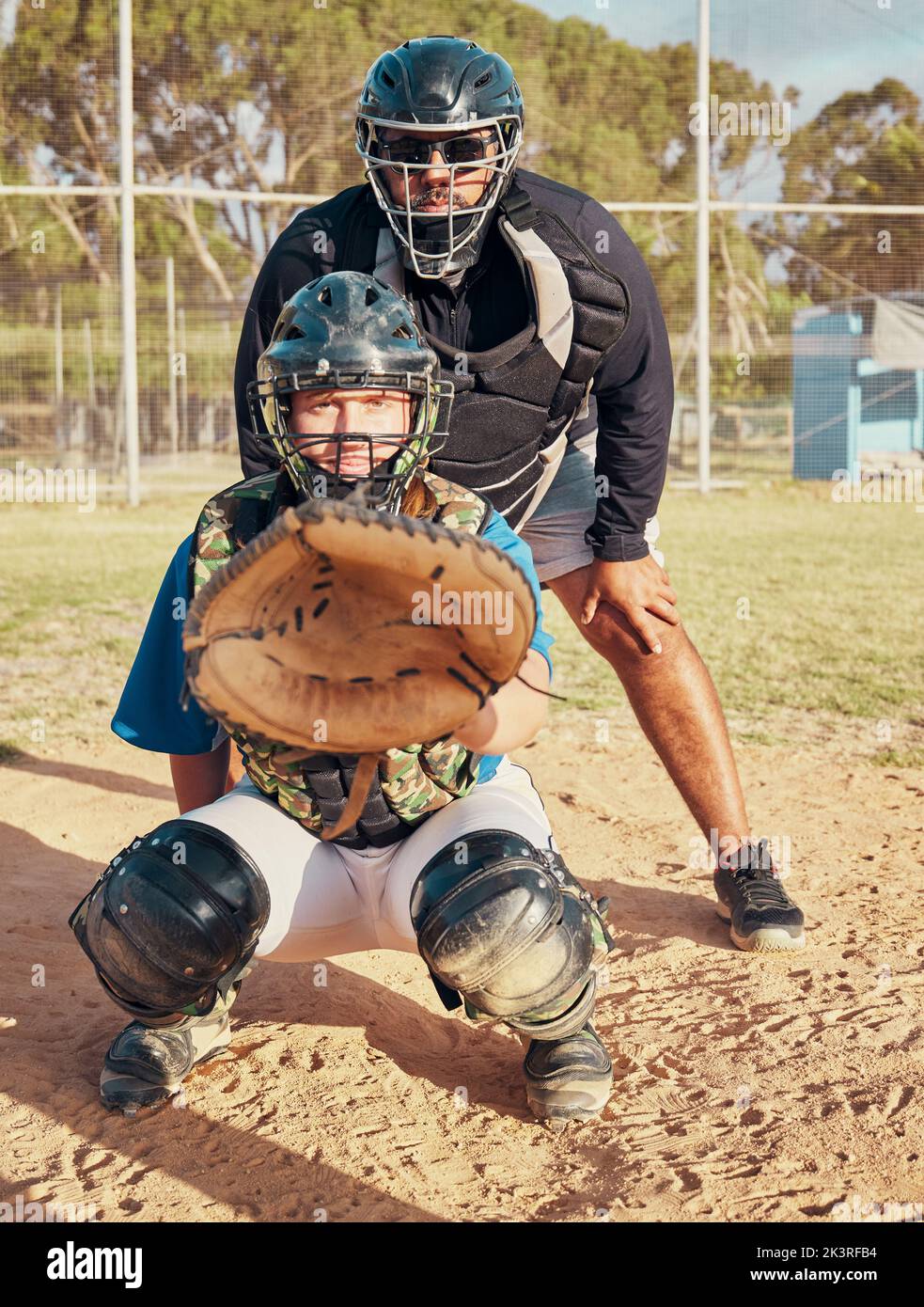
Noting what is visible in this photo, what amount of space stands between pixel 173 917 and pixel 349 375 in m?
0.96

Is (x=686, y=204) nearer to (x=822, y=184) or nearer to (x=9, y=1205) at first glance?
(x=822, y=184)

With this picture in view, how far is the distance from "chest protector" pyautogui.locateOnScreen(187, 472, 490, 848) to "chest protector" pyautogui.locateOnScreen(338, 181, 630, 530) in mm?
620

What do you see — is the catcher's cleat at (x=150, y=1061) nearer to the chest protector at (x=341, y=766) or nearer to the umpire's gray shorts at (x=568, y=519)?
the chest protector at (x=341, y=766)

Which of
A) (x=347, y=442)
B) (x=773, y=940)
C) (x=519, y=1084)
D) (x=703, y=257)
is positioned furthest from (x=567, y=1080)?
(x=703, y=257)

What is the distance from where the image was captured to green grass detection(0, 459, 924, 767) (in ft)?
17.9

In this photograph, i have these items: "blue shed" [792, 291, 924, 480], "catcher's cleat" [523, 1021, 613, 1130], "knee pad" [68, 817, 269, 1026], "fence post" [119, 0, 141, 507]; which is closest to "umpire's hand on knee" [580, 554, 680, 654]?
"catcher's cleat" [523, 1021, 613, 1130]

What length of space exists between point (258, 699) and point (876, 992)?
62.0 inches

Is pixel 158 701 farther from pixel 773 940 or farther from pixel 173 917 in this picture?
pixel 773 940

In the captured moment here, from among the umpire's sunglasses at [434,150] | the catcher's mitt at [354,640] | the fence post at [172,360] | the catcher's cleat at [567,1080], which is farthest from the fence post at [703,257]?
the catcher's mitt at [354,640]

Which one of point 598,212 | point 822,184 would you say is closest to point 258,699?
point 598,212

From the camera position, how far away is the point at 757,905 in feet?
10.2

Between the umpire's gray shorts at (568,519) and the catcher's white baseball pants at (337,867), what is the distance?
114cm

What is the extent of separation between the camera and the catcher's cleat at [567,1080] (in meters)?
2.27

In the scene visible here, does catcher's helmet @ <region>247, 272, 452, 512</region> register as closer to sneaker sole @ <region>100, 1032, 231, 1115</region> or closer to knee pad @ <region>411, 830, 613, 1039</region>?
knee pad @ <region>411, 830, 613, 1039</region>
